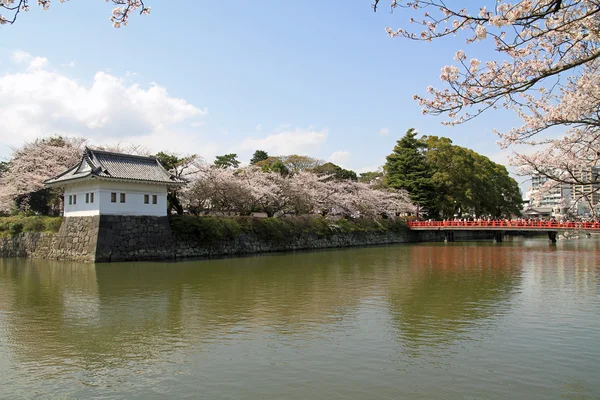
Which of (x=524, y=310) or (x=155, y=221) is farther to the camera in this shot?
(x=155, y=221)

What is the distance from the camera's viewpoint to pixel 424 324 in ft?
27.5

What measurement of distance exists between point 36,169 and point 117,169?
269 inches

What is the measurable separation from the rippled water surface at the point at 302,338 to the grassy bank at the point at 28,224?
30.8 ft

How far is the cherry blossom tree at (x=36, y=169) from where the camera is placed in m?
24.1

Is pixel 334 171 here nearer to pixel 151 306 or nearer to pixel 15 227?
pixel 15 227

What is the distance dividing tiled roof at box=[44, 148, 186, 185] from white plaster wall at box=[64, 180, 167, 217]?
1.63 ft

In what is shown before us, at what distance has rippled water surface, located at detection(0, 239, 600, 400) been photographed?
547 centimetres

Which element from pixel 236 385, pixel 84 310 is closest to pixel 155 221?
pixel 84 310

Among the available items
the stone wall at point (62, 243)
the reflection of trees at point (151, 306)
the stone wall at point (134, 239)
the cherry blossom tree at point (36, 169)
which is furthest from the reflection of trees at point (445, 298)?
the cherry blossom tree at point (36, 169)

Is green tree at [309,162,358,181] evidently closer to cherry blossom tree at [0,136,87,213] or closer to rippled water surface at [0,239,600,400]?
cherry blossom tree at [0,136,87,213]

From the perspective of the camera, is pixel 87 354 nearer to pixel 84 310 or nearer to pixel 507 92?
pixel 84 310

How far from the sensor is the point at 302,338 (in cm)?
752

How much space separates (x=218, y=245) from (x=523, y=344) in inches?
751

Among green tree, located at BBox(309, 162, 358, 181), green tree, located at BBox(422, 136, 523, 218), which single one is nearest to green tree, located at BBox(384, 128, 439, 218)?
green tree, located at BBox(422, 136, 523, 218)
